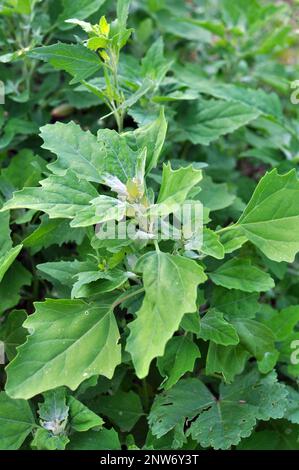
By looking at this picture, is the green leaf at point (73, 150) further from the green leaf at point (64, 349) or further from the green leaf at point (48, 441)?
the green leaf at point (48, 441)

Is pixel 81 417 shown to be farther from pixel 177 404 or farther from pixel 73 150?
pixel 73 150

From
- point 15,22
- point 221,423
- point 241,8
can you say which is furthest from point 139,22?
point 221,423

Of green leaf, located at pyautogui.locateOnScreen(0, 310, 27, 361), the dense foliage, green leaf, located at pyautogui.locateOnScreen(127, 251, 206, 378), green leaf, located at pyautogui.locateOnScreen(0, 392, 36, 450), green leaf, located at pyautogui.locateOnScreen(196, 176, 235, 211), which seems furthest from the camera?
green leaf, located at pyautogui.locateOnScreen(196, 176, 235, 211)

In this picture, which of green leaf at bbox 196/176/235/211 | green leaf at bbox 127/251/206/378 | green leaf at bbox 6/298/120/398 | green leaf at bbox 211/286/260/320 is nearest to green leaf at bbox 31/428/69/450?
green leaf at bbox 6/298/120/398

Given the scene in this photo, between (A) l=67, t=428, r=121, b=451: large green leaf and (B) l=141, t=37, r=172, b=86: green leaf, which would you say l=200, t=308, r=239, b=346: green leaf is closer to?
(A) l=67, t=428, r=121, b=451: large green leaf

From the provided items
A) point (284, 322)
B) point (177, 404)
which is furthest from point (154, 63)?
point (177, 404)

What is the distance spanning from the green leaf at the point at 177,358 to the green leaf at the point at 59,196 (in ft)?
1.06

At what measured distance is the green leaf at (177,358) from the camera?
3.66ft

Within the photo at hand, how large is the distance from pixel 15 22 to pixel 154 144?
2.38ft

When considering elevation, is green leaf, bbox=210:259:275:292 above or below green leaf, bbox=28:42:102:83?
below

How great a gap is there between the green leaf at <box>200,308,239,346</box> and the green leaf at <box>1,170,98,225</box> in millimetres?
323

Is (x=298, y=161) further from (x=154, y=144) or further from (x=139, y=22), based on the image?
(x=139, y=22)

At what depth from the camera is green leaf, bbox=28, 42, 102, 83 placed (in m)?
1.22

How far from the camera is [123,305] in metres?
1.16
